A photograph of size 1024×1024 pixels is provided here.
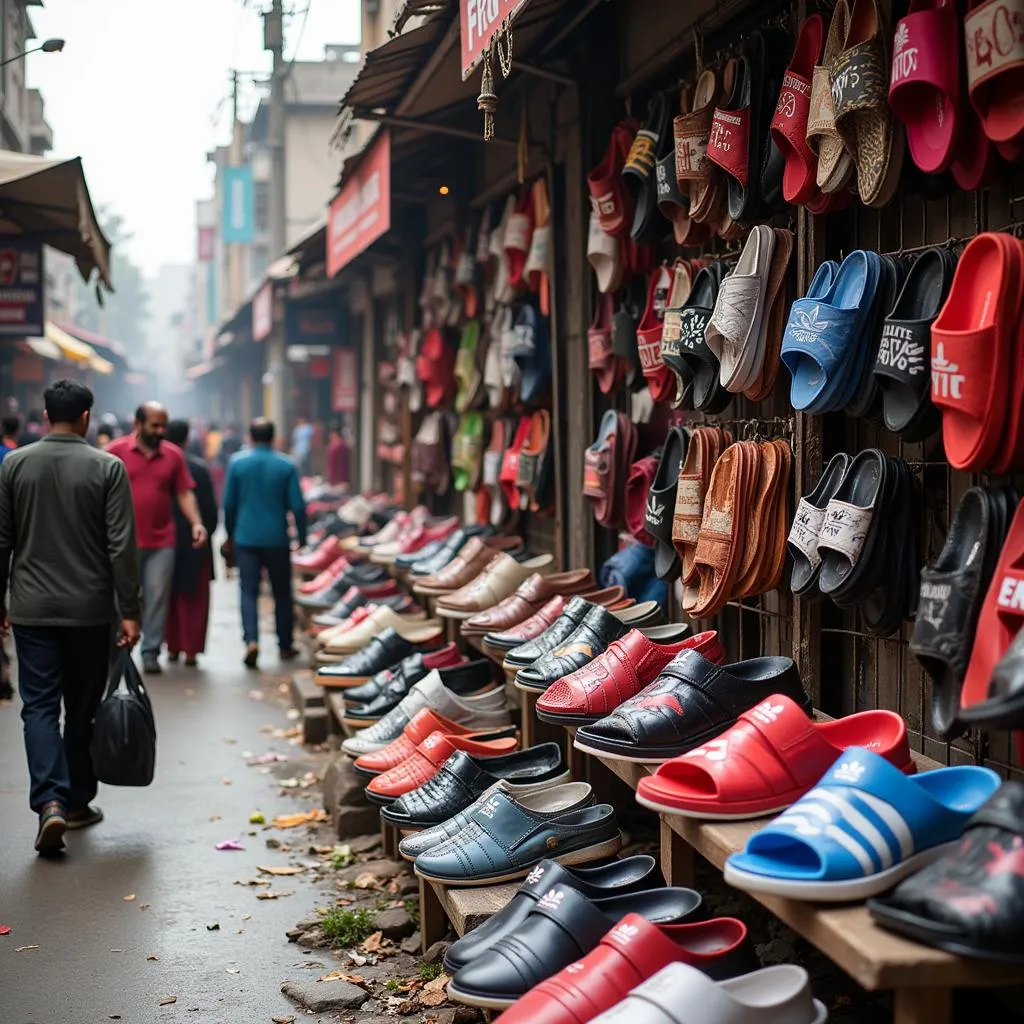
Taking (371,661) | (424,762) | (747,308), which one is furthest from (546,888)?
(371,661)

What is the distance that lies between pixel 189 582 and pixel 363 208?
354 cm

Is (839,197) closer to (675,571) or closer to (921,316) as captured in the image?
(921,316)

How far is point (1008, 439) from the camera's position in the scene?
293cm

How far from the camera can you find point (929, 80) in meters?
3.24

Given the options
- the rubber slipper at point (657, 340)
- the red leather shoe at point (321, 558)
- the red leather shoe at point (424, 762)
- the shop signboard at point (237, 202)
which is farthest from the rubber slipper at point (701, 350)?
the shop signboard at point (237, 202)

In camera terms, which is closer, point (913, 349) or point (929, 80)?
point (929, 80)

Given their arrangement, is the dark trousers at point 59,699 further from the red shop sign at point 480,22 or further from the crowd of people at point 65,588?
the red shop sign at point 480,22

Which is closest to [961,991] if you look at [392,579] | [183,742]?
[183,742]

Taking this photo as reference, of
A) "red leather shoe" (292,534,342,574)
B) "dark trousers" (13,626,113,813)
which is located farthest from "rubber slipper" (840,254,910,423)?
"red leather shoe" (292,534,342,574)

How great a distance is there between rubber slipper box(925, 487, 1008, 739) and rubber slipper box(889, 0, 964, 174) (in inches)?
37.2

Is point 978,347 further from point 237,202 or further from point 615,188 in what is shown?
point 237,202

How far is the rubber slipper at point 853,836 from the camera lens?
2.41 metres

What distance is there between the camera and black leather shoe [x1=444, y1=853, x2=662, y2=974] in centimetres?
324

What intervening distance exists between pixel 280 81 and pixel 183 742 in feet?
43.8
